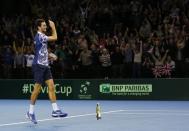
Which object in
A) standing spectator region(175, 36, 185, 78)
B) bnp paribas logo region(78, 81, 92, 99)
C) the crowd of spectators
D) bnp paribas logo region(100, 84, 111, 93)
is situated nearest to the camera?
standing spectator region(175, 36, 185, 78)

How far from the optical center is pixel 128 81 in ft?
67.6

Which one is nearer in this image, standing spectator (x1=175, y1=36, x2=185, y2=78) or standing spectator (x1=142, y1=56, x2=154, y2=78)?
standing spectator (x1=175, y1=36, x2=185, y2=78)

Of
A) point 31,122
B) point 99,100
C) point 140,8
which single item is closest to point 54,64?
point 99,100

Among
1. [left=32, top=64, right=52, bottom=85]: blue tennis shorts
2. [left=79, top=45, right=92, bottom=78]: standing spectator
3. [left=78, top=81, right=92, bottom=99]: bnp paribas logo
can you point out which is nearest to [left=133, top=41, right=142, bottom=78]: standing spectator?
[left=79, top=45, right=92, bottom=78]: standing spectator

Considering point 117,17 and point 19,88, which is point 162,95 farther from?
point 19,88

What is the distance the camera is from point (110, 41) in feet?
70.1

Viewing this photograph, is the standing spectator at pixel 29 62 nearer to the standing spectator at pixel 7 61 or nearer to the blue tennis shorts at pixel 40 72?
the standing spectator at pixel 7 61

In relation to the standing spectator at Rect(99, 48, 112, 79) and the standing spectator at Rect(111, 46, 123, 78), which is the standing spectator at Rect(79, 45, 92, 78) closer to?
the standing spectator at Rect(99, 48, 112, 79)

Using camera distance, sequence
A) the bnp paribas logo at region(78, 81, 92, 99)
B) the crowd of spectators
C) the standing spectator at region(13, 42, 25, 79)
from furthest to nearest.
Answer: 1. the standing spectator at region(13, 42, 25, 79)
2. the bnp paribas logo at region(78, 81, 92, 99)
3. the crowd of spectators

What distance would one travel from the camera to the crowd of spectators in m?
20.2

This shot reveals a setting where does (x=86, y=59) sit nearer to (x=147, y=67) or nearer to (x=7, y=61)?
(x=147, y=67)

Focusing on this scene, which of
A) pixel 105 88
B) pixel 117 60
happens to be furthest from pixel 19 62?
pixel 117 60

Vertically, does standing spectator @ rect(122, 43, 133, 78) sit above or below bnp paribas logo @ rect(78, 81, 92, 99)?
above

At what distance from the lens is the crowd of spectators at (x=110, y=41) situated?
794 inches
